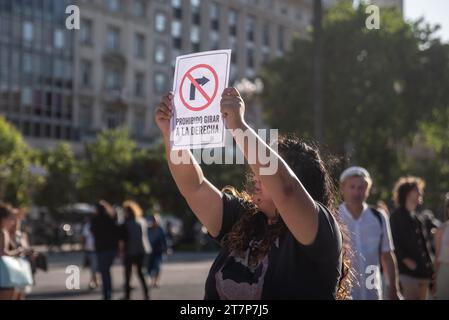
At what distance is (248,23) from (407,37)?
104 feet

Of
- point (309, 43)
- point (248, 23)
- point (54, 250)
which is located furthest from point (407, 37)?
point (248, 23)

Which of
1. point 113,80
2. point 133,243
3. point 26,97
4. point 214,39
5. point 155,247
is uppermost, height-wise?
point 214,39

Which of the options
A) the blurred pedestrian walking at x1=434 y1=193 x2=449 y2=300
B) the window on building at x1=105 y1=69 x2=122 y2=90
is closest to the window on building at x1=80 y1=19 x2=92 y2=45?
the window on building at x1=105 y1=69 x2=122 y2=90

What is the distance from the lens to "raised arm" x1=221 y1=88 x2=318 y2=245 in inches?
115

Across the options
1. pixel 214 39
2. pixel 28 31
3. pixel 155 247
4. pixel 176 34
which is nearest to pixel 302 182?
pixel 155 247

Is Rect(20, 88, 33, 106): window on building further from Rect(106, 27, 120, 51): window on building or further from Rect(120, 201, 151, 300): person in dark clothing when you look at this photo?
Rect(120, 201, 151, 300): person in dark clothing

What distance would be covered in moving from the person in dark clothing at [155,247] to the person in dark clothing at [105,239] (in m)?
2.86

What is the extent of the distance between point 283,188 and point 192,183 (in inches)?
→ 30.1

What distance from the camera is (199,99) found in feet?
10.8

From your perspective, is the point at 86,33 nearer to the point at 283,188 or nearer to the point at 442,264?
the point at 442,264

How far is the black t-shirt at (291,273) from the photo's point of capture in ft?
9.82

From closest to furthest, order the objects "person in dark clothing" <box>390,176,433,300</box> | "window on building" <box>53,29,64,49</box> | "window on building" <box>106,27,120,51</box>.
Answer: "person in dark clothing" <box>390,176,433,300</box> < "window on building" <box>53,29,64,49</box> < "window on building" <box>106,27,120,51</box>

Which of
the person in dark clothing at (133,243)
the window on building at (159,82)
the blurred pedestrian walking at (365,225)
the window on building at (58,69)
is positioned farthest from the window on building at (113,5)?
the blurred pedestrian walking at (365,225)

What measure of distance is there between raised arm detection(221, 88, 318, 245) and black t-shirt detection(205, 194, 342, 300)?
0.19 ft
